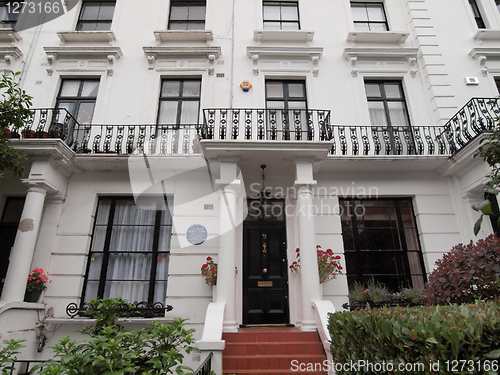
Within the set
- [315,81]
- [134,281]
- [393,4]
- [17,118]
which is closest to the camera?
[17,118]

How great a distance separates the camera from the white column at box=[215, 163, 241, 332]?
5.89m

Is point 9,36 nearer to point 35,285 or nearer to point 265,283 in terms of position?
point 35,285

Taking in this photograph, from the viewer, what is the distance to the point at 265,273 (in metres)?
7.32

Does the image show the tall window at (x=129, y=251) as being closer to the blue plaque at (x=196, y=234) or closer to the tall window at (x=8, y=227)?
the blue plaque at (x=196, y=234)

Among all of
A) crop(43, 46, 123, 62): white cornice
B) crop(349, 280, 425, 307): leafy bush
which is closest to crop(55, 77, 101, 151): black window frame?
crop(43, 46, 123, 62): white cornice

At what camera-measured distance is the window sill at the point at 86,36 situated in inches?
368

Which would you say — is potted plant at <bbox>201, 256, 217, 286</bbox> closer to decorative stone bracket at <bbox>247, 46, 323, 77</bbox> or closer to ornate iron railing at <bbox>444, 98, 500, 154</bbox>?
decorative stone bracket at <bbox>247, 46, 323, 77</bbox>

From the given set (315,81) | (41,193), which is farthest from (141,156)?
(315,81)

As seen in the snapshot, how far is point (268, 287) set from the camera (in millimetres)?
7215

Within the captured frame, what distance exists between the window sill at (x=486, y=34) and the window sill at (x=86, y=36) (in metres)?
11.0

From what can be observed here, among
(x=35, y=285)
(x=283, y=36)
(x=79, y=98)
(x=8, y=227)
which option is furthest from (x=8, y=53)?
(x=283, y=36)

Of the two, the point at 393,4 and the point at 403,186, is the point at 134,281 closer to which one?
the point at 403,186

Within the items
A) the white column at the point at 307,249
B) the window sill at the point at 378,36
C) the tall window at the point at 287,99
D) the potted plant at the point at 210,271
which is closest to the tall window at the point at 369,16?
the window sill at the point at 378,36

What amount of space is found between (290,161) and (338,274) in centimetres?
285
